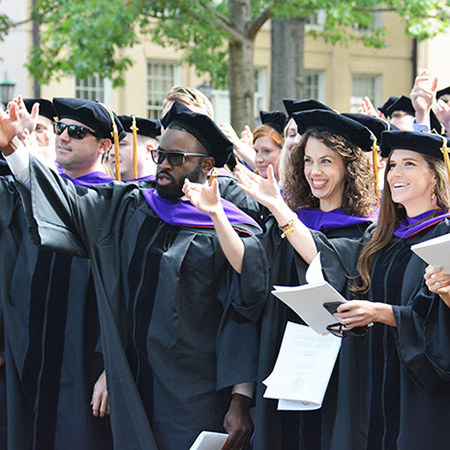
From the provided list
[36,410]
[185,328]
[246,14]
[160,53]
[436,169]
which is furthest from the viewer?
[160,53]

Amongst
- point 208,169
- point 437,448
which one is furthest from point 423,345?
→ point 208,169

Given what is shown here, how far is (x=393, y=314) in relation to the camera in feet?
13.0

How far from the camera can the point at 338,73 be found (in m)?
24.4

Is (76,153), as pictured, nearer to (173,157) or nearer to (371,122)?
(173,157)

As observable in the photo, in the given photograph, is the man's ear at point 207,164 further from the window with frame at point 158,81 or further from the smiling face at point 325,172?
the window with frame at point 158,81

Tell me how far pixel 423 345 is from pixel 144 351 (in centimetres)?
148

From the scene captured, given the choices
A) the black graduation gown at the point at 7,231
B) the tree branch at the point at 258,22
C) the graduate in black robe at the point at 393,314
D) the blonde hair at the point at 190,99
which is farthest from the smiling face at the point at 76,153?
the tree branch at the point at 258,22

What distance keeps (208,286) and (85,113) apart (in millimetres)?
1349

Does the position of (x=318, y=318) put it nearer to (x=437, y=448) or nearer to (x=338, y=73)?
(x=437, y=448)

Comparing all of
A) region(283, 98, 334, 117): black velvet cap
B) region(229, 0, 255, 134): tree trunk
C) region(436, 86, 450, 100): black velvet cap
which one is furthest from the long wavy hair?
region(229, 0, 255, 134): tree trunk

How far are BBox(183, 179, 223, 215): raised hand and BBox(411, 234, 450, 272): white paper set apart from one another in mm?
1128

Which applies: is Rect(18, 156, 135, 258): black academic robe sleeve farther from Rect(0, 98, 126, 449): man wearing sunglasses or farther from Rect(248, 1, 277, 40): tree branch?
Rect(248, 1, 277, 40): tree branch

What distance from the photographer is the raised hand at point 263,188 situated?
13.9 ft

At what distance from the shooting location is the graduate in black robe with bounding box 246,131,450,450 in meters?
3.95
